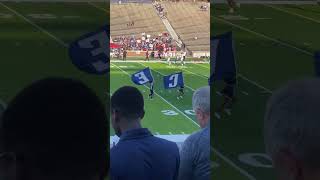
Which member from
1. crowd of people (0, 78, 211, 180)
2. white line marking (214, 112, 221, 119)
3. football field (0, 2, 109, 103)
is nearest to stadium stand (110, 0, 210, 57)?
white line marking (214, 112, 221, 119)

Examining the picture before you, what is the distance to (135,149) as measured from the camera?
2188 millimetres

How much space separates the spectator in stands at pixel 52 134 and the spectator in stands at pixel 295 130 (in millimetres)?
199

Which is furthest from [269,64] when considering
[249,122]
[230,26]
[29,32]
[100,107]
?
[100,107]

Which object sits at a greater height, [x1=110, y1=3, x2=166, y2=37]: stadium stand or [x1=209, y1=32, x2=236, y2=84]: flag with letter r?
[x1=110, y1=3, x2=166, y2=37]: stadium stand

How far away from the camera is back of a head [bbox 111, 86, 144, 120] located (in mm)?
2293

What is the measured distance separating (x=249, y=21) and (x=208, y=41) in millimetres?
5391

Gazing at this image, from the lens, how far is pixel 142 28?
5199 millimetres

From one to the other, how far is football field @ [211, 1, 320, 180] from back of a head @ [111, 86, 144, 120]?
312 centimetres

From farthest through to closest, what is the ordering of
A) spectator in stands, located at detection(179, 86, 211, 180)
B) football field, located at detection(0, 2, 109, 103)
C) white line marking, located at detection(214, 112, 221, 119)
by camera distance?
football field, located at detection(0, 2, 109, 103), white line marking, located at detection(214, 112, 221, 119), spectator in stands, located at detection(179, 86, 211, 180)

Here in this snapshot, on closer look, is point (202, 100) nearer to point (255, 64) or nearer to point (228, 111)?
point (228, 111)

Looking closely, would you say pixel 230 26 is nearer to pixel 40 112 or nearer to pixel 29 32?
pixel 29 32

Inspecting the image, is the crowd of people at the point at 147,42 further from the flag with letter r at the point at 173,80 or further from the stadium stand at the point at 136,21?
the flag with letter r at the point at 173,80

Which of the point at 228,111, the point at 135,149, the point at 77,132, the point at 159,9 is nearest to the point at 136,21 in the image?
the point at 159,9

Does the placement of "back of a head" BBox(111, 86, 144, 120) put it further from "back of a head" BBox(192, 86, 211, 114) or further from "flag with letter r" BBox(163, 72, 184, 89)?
"flag with letter r" BBox(163, 72, 184, 89)
